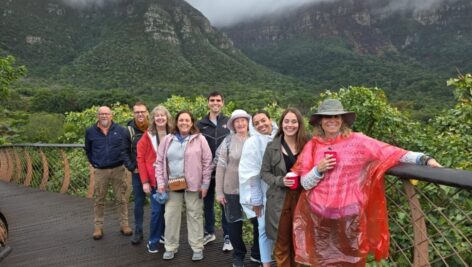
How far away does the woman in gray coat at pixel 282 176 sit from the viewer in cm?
256

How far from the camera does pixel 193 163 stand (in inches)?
135

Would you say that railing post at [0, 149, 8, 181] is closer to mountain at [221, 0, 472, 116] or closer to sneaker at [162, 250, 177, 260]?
sneaker at [162, 250, 177, 260]

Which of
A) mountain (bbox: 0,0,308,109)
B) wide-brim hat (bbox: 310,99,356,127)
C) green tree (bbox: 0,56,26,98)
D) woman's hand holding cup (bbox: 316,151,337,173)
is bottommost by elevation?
woman's hand holding cup (bbox: 316,151,337,173)

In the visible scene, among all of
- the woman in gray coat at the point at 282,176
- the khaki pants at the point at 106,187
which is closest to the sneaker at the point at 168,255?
the khaki pants at the point at 106,187

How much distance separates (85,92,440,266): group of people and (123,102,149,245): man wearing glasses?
11mm

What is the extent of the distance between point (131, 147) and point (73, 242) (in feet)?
4.53

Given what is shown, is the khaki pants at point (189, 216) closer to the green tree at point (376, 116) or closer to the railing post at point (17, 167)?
the green tree at point (376, 116)

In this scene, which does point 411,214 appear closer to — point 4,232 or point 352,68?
point 4,232

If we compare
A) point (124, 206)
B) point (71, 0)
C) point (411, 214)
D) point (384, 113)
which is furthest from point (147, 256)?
point (71, 0)

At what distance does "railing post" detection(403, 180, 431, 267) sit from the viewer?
68.4 inches

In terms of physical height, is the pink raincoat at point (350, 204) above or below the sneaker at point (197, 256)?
above

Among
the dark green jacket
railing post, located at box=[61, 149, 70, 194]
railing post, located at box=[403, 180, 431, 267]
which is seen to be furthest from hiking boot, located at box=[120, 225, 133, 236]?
railing post, located at box=[403, 180, 431, 267]

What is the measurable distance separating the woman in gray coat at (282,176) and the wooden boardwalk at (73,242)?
961 mm

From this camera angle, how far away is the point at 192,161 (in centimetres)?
341
